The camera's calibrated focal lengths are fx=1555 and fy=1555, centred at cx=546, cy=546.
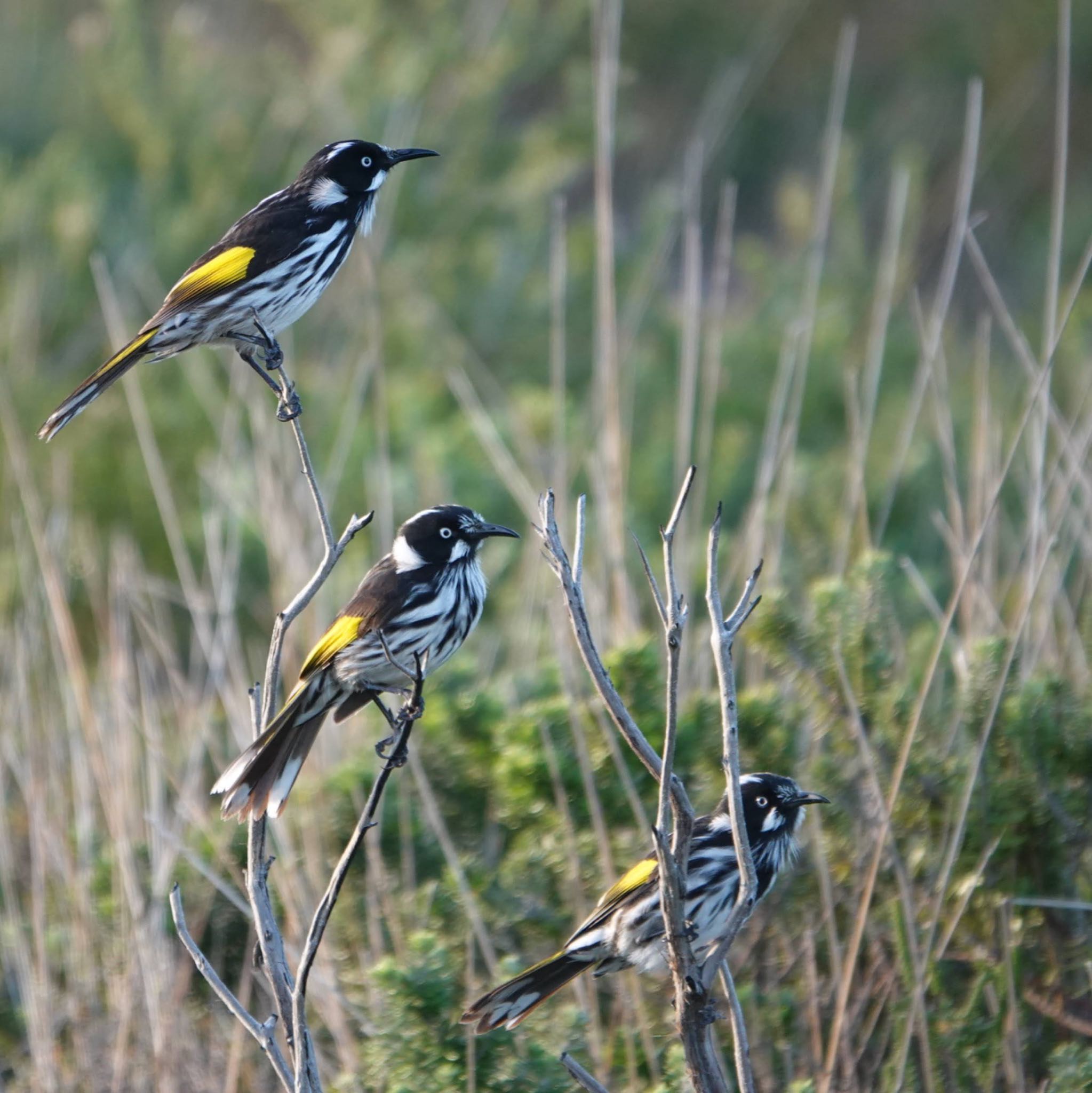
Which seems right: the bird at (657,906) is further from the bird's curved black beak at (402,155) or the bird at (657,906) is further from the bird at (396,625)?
the bird's curved black beak at (402,155)

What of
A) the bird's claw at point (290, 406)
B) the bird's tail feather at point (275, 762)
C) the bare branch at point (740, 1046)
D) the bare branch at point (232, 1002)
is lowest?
the bare branch at point (740, 1046)

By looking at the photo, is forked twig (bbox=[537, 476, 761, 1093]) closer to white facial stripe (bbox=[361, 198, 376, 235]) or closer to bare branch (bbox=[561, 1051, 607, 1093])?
bare branch (bbox=[561, 1051, 607, 1093])

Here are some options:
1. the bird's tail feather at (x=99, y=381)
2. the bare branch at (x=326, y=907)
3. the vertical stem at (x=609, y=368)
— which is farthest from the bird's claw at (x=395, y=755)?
the vertical stem at (x=609, y=368)

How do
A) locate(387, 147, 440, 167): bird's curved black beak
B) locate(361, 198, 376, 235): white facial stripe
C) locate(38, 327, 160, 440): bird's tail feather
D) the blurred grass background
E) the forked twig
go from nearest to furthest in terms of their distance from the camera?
the forked twig → locate(38, 327, 160, 440): bird's tail feather → locate(387, 147, 440, 167): bird's curved black beak → locate(361, 198, 376, 235): white facial stripe → the blurred grass background

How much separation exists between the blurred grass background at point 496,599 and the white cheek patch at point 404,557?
72 centimetres

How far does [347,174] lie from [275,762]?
3.82 feet

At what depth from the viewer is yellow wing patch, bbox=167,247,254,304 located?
9.28ft

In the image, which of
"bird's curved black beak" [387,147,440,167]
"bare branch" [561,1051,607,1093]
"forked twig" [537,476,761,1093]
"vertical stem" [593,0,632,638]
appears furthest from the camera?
"vertical stem" [593,0,632,638]

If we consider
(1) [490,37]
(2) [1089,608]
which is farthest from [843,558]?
(1) [490,37]

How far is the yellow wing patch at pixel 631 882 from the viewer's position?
2918 millimetres

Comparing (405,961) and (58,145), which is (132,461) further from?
(405,961)

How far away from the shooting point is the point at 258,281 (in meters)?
2.85

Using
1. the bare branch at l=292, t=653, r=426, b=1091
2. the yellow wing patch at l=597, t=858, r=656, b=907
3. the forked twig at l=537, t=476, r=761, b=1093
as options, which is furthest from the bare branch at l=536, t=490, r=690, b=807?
the yellow wing patch at l=597, t=858, r=656, b=907

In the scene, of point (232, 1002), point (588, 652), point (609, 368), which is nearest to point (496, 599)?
point (609, 368)
